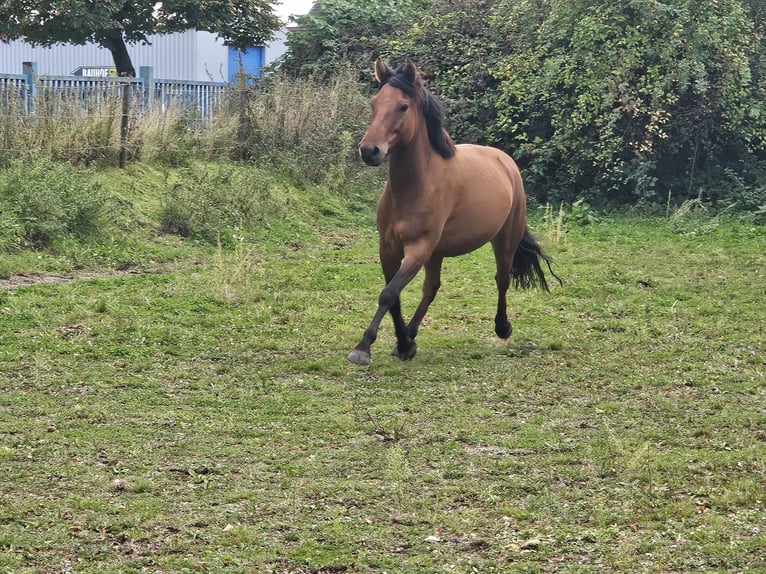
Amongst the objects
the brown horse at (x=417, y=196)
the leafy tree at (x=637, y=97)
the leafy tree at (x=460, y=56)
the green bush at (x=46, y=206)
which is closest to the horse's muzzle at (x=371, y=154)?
the brown horse at (x=417, y=196)

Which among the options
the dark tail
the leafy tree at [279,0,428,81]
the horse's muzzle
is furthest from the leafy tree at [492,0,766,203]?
the horse's muzzle

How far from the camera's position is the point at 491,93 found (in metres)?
18.8

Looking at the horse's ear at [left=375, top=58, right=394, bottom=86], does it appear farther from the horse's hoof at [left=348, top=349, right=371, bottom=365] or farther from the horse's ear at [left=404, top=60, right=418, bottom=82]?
the horse's hoof at [left=348, top=349, right=371, bottom=365]

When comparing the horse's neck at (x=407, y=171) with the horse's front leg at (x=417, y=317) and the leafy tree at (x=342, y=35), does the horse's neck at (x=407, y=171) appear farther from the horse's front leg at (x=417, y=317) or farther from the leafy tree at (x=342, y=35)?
the leafy tree at (x=342, y=35)

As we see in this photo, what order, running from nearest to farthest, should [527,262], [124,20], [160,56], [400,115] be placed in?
1. [400,115]
2. [527,262]
3. [124,20]
4. [160,56]

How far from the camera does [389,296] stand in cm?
739

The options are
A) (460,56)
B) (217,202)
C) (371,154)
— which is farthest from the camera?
(460,56)

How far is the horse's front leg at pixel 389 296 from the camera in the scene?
A: 24.0 feet

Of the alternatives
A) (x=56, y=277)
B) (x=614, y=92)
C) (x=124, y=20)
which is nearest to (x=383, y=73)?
(x=56, y=277)

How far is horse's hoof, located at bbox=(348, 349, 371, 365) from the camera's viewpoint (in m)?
7.30

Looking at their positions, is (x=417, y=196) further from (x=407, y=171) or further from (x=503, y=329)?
(x=503, y=329)

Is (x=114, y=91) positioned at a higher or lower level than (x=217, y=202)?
higher

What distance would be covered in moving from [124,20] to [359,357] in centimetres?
2144

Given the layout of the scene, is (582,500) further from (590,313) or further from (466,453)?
(590,313)
